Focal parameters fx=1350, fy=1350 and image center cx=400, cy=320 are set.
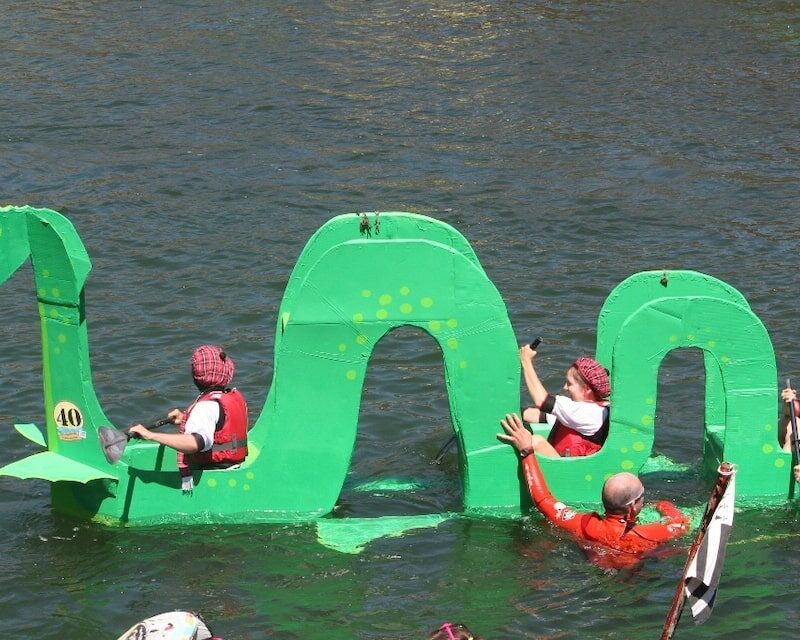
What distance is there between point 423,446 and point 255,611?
2691mm

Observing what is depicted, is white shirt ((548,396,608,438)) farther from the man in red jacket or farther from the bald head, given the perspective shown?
the bald head

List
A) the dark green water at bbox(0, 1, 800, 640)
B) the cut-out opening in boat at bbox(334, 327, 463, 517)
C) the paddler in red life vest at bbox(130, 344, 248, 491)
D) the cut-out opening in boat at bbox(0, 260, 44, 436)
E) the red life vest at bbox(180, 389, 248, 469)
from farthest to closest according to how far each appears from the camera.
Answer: the cut-out opening in boat at bbox(0, 260, 44, 436)
the cut-out opening in boat at bbox(334, 327, 463, 517)
the red life vest at bbox(180, 389, 248, 469)
the paddler in red life vest at bbox(130, 344, 248, 491)
the dark green water at bbox(0, 1, 800, 640)

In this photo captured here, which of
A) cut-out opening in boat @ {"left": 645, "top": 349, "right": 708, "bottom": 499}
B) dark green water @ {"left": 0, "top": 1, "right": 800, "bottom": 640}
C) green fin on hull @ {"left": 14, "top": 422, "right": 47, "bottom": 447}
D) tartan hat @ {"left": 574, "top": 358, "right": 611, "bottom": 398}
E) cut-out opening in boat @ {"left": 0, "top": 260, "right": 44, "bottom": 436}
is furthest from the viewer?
cut-out opening in boat @ {"left": 0, "top": 260, "right": 44, "bottom": 436}

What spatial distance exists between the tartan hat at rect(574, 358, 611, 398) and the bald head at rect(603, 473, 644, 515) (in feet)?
2.83

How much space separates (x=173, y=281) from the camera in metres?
13.3

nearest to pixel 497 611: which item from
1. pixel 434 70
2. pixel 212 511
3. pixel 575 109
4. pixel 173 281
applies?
pixel 212 511

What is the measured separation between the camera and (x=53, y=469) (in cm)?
866

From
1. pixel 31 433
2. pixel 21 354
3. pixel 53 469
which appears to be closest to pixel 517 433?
pixel 53 469

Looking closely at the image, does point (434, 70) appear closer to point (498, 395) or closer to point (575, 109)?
point (575, 109)

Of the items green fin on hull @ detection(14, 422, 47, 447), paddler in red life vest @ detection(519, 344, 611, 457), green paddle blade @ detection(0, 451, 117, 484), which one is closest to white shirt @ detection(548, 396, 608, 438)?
paddler in red life vest @ detection(519, 344, 611, 457)

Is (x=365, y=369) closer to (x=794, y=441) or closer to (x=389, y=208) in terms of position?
(x=794, y=441)

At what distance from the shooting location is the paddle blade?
27.8 ft

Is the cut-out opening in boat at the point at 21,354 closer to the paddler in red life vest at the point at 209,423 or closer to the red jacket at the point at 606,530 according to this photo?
the paddler in red life vest at the point at 209,423

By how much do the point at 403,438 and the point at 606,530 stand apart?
100 inches
